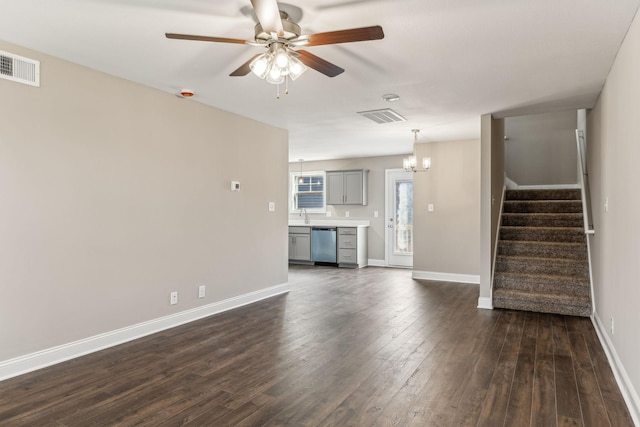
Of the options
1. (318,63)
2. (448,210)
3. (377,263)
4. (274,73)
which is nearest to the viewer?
(274,73)

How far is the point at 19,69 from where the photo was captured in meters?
2.87

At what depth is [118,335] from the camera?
3.53 meters

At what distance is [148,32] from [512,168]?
7.01 m

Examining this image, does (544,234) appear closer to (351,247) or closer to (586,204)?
(586,204)

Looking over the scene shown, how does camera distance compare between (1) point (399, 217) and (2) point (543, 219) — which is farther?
(1) point (399, 217)

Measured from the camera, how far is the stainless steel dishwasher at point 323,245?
27.2 ft

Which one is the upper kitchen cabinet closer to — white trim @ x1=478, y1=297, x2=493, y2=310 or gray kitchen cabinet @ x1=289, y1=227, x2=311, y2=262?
gray kitchen cabinet @ x1=289, y1=227, x2=311, y2=262

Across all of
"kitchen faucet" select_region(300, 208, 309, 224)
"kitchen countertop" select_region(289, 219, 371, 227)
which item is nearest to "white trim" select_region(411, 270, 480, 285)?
"kitchen countertop" select_region(289, 219, 371, 227)

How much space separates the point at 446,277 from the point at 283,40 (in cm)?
550

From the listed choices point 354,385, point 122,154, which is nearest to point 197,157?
point 122,154

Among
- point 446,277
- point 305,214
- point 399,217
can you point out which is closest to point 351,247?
point 399,217

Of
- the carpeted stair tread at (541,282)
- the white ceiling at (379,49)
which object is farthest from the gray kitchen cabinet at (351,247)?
the white ceiling at (379,49)

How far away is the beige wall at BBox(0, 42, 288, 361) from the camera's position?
2889 millimetres

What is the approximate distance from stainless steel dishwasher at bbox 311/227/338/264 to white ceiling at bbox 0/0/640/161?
3.91 meters
